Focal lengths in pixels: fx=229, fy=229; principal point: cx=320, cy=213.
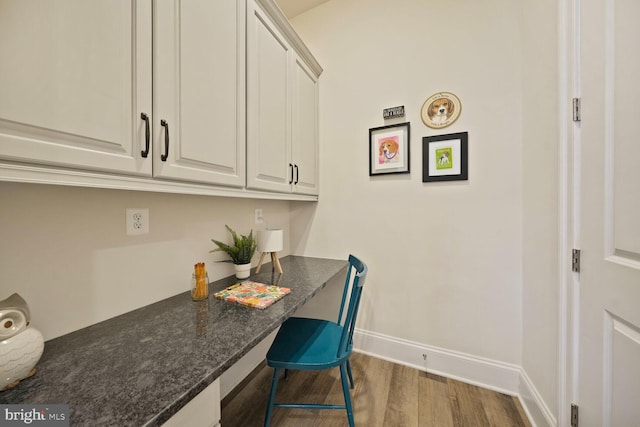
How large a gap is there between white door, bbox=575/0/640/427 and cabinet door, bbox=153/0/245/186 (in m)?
1.52

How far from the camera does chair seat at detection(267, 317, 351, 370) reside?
111cm

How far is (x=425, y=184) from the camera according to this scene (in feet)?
5.66

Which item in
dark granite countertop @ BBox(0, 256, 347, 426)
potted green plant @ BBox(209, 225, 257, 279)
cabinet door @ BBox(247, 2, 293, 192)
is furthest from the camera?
potted green plant @ BBox(209, 225, 257, 279)

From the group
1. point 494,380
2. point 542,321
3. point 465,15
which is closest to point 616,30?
point 465,15

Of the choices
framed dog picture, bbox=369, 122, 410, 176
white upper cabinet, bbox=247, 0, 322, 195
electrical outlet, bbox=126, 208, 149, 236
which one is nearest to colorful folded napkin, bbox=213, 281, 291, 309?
electrical outlet, bbox=126, 208, 149, 236

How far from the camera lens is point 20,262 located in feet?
2.44

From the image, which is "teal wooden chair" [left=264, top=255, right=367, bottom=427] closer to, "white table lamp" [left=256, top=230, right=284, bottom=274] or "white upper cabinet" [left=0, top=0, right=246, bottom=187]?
"white table lamp" [left=256, top=230, right=284, bottom=274]

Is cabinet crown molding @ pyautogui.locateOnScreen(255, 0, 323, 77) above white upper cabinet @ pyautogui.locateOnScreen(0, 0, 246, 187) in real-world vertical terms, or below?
above

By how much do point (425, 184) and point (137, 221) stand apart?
5.87 ft

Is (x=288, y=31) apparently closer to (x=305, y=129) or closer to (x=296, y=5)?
(x=305, y=129)

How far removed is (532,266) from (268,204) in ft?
6.06

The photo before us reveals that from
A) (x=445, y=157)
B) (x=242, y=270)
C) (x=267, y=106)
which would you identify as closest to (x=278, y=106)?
(x=267, y=106)

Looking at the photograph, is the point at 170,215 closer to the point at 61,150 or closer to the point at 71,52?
the point at 61,150

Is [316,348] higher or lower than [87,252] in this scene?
lower
